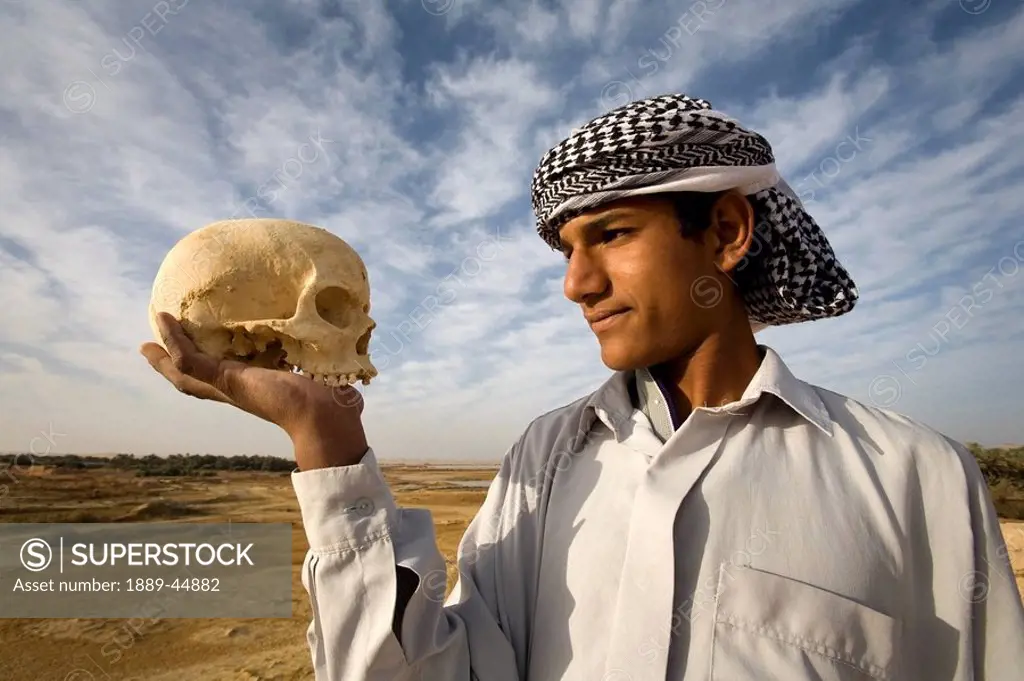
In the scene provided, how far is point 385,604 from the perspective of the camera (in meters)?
1.45

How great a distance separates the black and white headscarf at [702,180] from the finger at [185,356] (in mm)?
1176

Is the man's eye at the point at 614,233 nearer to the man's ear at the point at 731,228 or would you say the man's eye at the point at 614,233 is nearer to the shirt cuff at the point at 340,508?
the man's ear at the point at 731,228

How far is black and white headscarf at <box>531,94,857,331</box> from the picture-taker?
1884 millimetres

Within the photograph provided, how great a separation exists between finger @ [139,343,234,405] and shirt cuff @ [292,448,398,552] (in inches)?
19.2

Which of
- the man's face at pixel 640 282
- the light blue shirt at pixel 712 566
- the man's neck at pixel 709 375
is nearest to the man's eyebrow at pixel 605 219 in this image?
the man's face at pixel 640 282

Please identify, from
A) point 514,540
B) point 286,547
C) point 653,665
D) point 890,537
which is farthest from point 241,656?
point 890,537

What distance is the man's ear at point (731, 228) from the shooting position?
1.96 m

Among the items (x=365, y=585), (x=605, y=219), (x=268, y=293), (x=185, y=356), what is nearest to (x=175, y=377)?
(x=185, y=356)

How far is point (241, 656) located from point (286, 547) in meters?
4.62

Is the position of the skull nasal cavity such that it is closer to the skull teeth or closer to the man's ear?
the skull teeth

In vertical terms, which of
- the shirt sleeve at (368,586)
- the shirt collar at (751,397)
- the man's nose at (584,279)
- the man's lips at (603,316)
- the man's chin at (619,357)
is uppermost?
the man's nose at (584,279)

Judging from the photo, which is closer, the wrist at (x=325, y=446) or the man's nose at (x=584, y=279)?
the wrist at (x=325, y=446)

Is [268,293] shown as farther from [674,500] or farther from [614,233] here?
[674,500]

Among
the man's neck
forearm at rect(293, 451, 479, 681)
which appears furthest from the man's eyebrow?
forearm at rect(293, 451, 479, 681)
